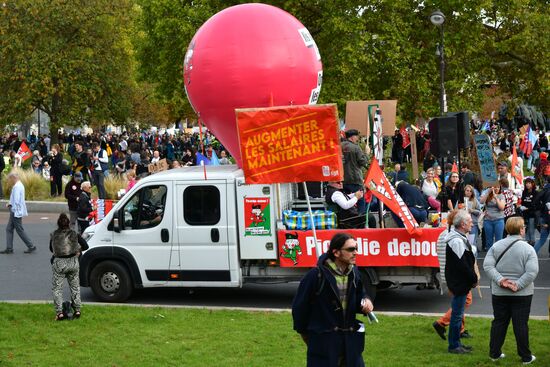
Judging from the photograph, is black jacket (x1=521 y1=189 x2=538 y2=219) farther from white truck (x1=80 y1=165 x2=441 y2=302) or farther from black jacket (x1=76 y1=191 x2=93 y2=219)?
black jacket (x1=76 y1=191 x2=93 y2=219)

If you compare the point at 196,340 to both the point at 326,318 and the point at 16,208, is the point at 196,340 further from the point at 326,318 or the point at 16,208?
the point at 16,208

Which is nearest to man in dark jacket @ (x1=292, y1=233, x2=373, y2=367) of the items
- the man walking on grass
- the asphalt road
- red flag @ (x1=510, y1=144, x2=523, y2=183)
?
the asphalt road

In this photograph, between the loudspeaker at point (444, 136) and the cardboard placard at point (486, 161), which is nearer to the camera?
the loudspeaker at point (444, 136)

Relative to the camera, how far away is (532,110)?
59.5 m

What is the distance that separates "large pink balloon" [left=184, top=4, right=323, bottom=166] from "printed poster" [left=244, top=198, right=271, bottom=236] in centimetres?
237

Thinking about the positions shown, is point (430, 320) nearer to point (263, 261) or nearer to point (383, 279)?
point (383, 279)

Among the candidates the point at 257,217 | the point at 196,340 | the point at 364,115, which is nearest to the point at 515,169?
the point at 364,115

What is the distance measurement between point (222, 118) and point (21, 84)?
34.4 m

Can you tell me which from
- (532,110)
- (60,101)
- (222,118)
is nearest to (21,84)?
(60,101)

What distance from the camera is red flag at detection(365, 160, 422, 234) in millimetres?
12469

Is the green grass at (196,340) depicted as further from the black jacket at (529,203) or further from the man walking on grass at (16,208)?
the black jacket at (529,203)

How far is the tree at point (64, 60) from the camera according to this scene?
153 feet

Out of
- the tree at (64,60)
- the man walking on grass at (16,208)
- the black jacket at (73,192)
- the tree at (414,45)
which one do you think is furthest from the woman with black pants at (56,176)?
the tree at (64,60)

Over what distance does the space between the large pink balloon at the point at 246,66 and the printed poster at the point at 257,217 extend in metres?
2.37
